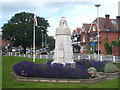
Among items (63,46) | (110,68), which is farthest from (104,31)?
(63,46)

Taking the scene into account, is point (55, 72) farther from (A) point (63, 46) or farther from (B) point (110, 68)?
(B) point (110, 68)

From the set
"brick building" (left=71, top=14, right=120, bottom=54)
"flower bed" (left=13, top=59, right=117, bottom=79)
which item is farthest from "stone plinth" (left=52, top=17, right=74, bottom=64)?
"brick building" (left=71, top=14, right=120, bottom=54)

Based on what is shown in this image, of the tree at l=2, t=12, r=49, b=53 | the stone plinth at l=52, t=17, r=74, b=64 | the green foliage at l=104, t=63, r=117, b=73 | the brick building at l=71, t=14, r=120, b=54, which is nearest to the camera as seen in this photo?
the stone plinth at l=52, t=17, r=74, b=64

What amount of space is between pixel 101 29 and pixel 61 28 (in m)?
44.1

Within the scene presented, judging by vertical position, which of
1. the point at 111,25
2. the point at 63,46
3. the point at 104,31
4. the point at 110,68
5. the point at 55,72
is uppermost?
the point at 111,25

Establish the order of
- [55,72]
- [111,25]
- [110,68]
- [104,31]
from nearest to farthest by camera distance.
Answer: [55,72] → [110,68] → [104,31] → [111,25]

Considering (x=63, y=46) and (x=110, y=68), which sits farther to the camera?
(x=110, y=68)

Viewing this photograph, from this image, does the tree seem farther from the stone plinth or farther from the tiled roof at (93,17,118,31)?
the stone plinth

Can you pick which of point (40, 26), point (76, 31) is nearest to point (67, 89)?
point (40, 26)

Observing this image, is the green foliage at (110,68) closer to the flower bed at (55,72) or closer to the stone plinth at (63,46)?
the stone plinth at (63,46)

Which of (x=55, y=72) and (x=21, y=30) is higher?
(x=21, y=30)

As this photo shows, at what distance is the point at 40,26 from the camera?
Answer: 203 feet

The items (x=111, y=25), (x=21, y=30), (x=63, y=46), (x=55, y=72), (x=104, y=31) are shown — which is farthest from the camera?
(x=111, y=25)

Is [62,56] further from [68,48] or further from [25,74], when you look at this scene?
[25,74]
